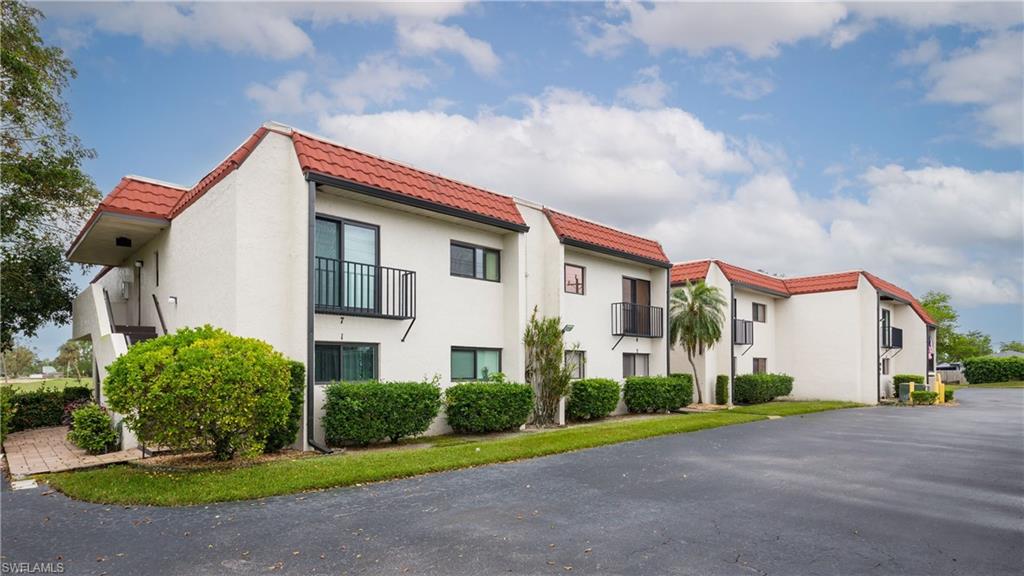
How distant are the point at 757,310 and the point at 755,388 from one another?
4.25 metres

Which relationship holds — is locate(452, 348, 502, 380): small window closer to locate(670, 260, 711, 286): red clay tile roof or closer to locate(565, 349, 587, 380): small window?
locate(565, 349, 587, 380): small window

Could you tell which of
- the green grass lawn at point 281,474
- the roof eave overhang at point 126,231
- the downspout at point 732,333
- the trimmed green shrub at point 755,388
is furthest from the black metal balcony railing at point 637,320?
the roof eave overhang at point 126,231

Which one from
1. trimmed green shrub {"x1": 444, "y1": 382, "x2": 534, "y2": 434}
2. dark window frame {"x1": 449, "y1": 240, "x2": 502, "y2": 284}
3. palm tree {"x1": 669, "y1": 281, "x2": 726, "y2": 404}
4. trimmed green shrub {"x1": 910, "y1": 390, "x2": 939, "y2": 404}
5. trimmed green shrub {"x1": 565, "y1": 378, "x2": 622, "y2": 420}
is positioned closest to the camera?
trimmed green shrub {"x1": 444, "y1": 382, "x2": 534, "y2": 434}

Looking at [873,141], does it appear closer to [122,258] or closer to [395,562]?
[395,562]

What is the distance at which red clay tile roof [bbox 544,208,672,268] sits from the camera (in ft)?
53.5

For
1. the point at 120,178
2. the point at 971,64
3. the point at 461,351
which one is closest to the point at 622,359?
the point at 461,351

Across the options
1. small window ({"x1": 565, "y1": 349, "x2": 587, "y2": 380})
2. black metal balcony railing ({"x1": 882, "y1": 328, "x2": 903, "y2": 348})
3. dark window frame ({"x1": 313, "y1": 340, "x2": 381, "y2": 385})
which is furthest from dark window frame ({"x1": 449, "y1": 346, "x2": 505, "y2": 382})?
black metal balcony railing ({"x1": 882, "y1": 328, "x2": 903, "y2": 348})

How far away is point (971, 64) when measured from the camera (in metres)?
13.8

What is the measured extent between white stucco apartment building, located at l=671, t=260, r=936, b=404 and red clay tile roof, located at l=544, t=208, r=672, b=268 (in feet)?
12.8

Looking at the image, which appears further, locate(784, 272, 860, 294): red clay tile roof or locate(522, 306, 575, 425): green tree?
locate(784, 272, 860, 294): red clay tile roof

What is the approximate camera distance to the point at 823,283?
88.7 ft

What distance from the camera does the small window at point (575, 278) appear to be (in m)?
17.5

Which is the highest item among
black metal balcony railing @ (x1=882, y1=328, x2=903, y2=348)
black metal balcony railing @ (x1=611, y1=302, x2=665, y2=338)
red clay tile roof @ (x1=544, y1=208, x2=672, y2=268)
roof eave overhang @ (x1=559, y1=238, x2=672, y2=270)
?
red clay tile roof @ (x1=544, y1=208, x2=672, y2=268)

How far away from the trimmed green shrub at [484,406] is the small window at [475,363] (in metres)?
0.78
